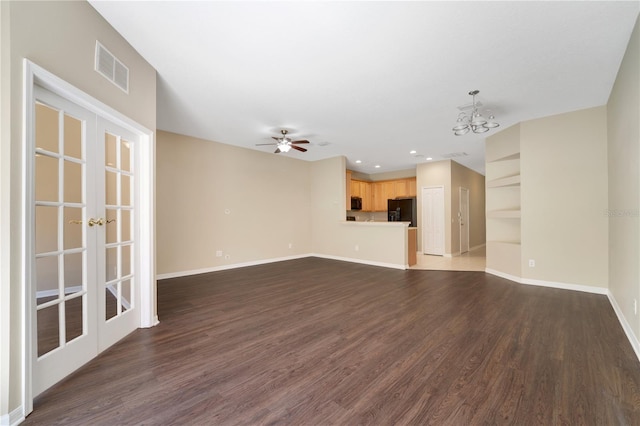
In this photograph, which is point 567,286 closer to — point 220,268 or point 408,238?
point 408,238

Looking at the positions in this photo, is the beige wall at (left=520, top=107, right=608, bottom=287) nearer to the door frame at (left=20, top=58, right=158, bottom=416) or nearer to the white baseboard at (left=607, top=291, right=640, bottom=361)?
the white baseboard at (left=607, top=291, right=640, bottom=361)

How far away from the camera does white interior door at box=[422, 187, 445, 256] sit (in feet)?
25.0

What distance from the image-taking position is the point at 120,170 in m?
2.51

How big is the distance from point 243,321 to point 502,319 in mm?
3043

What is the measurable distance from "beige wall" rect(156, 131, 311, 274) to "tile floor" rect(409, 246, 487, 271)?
331 cm

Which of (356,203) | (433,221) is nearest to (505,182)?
(433,221)

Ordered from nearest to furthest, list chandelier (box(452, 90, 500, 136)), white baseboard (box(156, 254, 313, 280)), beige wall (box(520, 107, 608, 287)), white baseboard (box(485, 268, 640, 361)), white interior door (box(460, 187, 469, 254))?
white baseboard (box(485, 268, 640, 361))
chandelier (box(452, 90, 500, 136))
beige wall (box(520, 107, 608, 287))
white baseboard (box(156, 254, 313, 280))
white interior door (box(460, 187, 469, 254))

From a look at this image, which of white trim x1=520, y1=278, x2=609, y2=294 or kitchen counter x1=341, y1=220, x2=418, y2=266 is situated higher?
kitchen counter x1=341, y1=220, x2=418, y2=266

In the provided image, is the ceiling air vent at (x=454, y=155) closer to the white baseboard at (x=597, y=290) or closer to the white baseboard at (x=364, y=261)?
the white baseboard at (x=597, y=290)

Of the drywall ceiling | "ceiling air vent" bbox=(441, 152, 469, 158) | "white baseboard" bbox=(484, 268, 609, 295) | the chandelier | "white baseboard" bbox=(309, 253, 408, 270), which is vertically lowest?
"white baseboard" bbox=(309, 253, 408, 270)

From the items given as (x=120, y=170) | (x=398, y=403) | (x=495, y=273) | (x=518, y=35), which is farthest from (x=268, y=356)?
(x=495, y=273)

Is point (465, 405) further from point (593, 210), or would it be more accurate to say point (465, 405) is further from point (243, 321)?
point (593, 210)

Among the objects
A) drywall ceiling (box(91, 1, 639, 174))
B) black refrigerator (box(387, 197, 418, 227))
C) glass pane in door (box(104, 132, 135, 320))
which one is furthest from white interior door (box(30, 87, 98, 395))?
black refrigerator (box(387, 197, 418, 227))

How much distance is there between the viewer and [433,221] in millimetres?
7797
